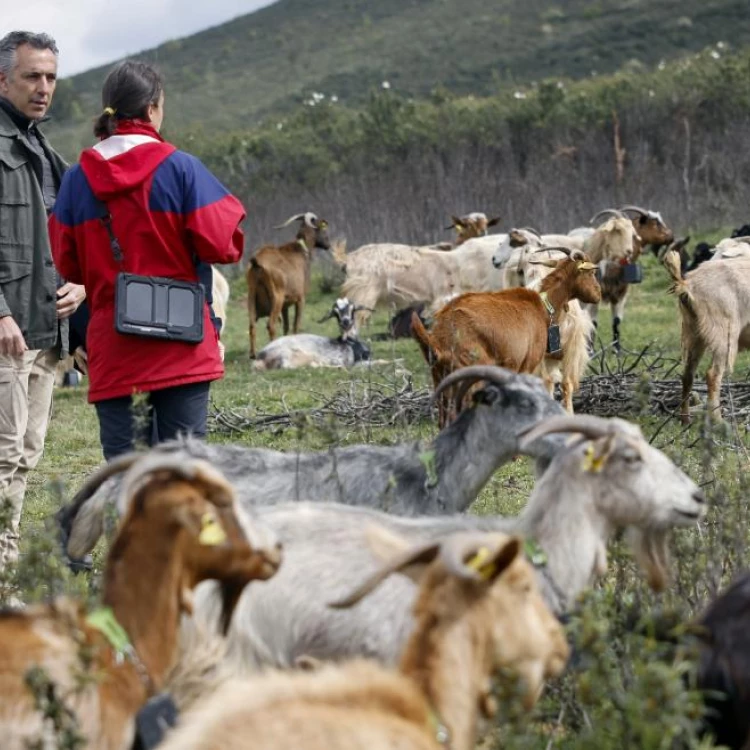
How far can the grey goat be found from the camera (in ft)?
17.8

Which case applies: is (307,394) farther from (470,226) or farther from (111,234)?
(470,226)

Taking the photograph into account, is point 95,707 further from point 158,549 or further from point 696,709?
point 696,709

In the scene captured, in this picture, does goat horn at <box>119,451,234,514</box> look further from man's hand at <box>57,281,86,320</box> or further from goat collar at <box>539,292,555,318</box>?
goat collar at <box>539,292,555,318</box>

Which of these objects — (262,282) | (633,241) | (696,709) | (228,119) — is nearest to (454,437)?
(696,709)

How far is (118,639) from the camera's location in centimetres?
348

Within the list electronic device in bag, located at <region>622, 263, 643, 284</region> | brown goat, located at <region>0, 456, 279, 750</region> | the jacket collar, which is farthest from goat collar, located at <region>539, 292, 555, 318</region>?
brown goat, located at <region>0, 456, 279, 750</region>

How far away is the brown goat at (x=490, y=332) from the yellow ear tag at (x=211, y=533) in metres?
5.14

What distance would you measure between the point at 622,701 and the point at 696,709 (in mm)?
170

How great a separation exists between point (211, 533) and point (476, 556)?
658mm

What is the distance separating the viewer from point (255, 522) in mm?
3826

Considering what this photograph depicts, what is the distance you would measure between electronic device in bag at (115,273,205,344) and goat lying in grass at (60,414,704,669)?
102 centimetres

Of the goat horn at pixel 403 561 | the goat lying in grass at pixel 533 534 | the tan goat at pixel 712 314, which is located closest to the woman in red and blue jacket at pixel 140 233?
the goat lying in grass at pixel 533 534

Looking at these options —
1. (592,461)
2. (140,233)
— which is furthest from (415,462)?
(140,233)

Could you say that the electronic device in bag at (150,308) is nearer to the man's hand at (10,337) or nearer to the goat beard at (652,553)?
the man's hand at (10,337)
